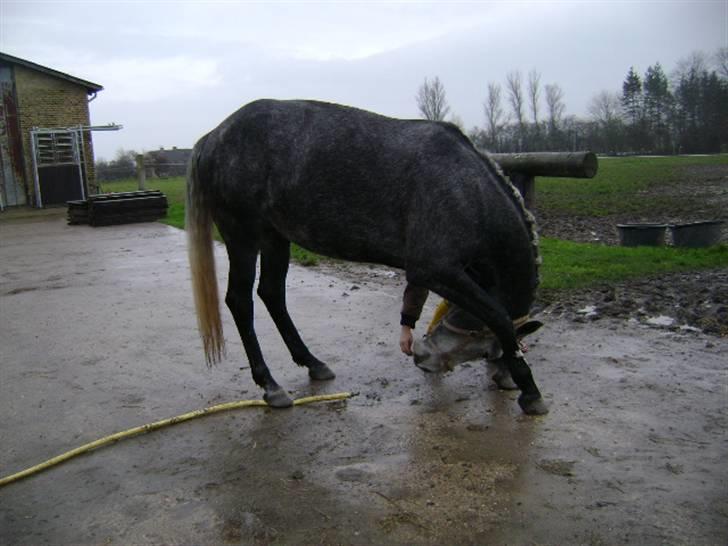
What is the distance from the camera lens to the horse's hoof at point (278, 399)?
4309 mm

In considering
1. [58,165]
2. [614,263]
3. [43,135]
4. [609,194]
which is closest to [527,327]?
[614,263]

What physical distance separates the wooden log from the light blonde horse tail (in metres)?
2.06

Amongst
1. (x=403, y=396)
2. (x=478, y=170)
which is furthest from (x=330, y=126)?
(x=403, y=396)

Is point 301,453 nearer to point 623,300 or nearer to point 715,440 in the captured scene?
point 715,440

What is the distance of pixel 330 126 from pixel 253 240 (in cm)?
96

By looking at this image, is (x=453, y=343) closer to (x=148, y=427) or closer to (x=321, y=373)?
(x=321, y=373)

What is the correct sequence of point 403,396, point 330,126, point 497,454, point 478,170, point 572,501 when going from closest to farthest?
1. point 572,501
2. point 497,454
3. point 478,170
4. point 330,126
5. point 403,396

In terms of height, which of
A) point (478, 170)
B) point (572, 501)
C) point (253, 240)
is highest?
point (478, 170)

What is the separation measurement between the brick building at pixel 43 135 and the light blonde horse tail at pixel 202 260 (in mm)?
22812

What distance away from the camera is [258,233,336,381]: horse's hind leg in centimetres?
477

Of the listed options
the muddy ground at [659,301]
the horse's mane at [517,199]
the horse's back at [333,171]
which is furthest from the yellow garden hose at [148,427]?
the muddy ground at [659,301]

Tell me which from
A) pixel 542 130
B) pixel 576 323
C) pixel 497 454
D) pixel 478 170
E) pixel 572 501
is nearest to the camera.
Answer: pixel 572 501

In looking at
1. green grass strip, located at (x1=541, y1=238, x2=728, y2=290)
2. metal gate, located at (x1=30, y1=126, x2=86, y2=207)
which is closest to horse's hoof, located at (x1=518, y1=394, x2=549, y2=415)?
green grass strip, located at (x1=541, y1=238, x2=728, y2=290)

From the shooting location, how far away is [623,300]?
621 centimetres
